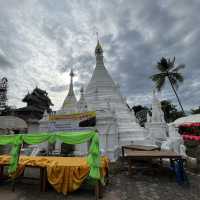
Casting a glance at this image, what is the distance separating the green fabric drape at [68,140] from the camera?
5609 mm

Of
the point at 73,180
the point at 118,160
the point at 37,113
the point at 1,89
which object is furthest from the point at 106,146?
the point at 1,89

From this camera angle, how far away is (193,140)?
16.0 meters

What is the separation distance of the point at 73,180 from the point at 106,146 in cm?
574

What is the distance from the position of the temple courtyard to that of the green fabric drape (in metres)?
0.98

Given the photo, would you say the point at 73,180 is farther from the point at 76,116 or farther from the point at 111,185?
the point at 76,116

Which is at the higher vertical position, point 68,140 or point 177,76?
point 177,76

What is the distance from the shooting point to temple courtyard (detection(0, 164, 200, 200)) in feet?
18.5

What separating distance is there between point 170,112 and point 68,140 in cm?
4160

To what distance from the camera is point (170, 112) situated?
42.4 meters

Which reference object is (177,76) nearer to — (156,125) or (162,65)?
(162,65)

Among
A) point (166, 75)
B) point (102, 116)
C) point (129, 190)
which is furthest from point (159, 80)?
point (129, 190)

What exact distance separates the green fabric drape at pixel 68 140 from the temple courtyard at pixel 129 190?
98 centimetres

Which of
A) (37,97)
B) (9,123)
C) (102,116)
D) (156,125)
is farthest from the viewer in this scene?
(37,97)

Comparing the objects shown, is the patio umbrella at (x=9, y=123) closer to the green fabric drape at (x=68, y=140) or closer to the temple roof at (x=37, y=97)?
the green fabric drape at (x=68, y=140)
